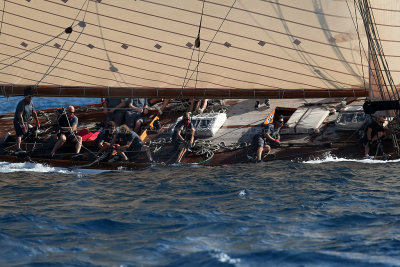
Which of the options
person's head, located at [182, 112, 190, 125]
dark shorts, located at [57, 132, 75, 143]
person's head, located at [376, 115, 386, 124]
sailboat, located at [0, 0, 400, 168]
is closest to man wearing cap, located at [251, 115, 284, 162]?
sailboat, located at [0, 0, 400, 168]

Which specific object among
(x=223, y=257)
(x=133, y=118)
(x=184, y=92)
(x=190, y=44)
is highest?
(x=190, y=44)

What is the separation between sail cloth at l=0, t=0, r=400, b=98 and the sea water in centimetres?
212

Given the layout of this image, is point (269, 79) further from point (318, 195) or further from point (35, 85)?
point (35, 85)

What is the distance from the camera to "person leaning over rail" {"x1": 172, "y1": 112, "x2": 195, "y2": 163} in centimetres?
1541

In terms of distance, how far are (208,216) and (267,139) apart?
17.2ft

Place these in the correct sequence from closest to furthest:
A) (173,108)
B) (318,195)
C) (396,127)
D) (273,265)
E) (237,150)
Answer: (273,265)
(318,195)
(396,127)
(237,150)
(173,108)

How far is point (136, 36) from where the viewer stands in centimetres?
1575

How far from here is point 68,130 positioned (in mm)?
16000

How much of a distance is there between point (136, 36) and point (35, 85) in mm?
2790

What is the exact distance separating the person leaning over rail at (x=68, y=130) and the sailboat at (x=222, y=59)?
A: 0.49 metres

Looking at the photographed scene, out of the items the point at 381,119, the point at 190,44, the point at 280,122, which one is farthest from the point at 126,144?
the point at 381,119

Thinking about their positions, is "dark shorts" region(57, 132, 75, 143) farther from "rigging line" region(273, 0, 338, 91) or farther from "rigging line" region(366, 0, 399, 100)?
"rigging line" region(366, 0, 399, 100)

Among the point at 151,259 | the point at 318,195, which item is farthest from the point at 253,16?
the point at 151,259

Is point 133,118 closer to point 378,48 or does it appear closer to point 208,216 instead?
point 378,48
